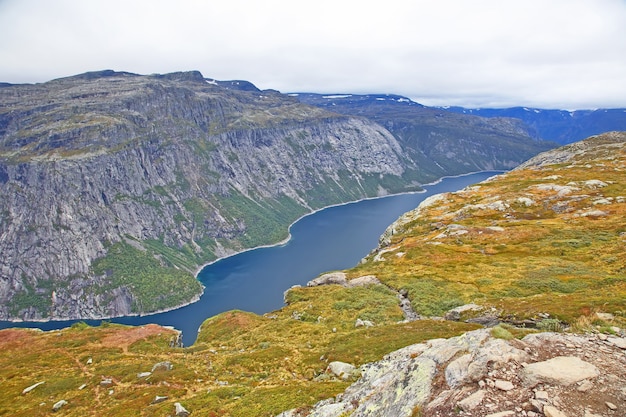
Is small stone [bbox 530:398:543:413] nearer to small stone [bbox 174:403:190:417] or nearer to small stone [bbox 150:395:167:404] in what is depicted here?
small stone [bbox 174:403:190:417]

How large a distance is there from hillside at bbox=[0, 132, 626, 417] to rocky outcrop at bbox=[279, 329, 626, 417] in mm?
83

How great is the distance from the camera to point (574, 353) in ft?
65.6

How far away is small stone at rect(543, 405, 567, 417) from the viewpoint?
51.3 feet

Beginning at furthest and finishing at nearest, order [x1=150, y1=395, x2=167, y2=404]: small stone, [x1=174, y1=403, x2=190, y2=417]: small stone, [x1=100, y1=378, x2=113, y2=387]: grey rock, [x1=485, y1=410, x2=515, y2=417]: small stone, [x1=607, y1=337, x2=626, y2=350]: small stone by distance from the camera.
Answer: [x1=100, y1=378, x2=113, y2=387]: grey rock
[x1=150, y1=395, x2=167, y2=404]: small stone
[x1=174, y1=403, x2=190, y2=417]: small stone
[x1=607, y1=337, x2=626, y2=350]: small stone
[x1=485, y1=410, x2=515, y2=417]: small stone

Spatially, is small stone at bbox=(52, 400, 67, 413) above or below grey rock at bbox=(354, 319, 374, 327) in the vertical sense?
below

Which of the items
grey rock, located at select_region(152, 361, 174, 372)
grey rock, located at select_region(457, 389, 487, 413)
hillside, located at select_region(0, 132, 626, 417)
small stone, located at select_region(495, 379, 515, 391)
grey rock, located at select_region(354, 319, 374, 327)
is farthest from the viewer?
grey rock, located at select_region(354, 319, 374, 327)

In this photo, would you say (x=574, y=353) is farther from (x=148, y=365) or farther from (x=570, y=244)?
(x=570, y=244)

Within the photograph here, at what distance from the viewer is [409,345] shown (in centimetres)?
3575

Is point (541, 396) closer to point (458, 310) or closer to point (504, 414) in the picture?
A: point (504, 414)

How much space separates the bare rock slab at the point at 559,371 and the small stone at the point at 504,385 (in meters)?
0.67

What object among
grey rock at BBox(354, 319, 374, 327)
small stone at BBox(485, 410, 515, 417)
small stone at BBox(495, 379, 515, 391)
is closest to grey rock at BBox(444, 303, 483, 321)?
grey rock at BBox(354, 319, 374, 327)

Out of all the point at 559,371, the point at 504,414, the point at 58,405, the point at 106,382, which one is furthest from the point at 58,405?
the point at 559,371

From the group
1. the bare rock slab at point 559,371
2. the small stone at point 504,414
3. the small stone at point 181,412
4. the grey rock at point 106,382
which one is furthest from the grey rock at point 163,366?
the bare rock slab at point 559,371

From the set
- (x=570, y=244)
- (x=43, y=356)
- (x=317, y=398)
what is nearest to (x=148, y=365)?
(x=43, y=356)
